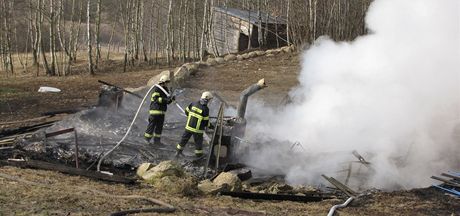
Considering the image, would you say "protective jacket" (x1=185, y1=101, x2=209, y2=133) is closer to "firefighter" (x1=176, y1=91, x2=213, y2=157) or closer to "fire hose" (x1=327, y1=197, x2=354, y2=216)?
"firefighter" (x1=176, y1=91, x2=213, y2=157)

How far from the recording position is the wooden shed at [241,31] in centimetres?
3111

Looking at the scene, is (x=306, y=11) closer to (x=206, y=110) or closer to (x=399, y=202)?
(x=206, y=110)

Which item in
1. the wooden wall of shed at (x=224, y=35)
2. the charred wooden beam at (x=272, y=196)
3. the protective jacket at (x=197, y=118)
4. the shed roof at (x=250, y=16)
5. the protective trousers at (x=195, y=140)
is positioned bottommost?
the charred wooden beam at (x=272, y=196)

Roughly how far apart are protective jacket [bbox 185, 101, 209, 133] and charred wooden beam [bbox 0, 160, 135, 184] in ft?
6.87

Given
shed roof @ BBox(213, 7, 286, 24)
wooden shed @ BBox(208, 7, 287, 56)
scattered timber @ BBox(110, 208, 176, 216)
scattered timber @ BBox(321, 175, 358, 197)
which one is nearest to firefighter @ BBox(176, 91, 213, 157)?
scattered timber @ BBox(321, 175, 358, 197)

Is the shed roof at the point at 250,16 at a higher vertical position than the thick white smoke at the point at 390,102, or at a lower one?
higher

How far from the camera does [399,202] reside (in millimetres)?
8555

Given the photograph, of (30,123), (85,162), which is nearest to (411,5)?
(85,162)

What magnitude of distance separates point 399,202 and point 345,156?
8.01 feet

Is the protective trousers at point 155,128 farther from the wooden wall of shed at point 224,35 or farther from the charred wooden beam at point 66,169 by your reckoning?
the wooden wall of shed at point 224,35

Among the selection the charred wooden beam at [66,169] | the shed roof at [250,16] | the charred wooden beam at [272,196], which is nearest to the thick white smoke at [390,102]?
the charred wooden beam at [272,196]

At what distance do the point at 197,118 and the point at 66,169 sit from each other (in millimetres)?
2860

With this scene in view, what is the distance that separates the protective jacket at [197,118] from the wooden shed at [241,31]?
65.9 feet

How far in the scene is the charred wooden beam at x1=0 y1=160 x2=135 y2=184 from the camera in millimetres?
8881
